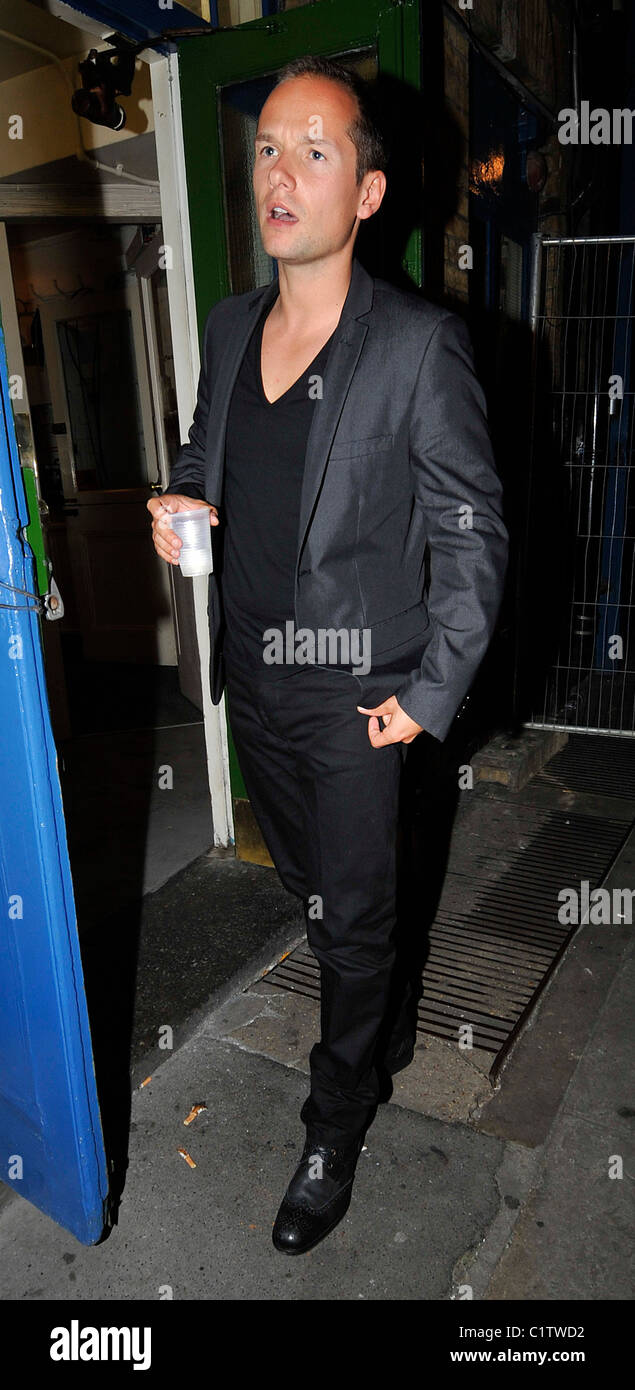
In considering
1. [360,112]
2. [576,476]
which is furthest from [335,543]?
[576,476]

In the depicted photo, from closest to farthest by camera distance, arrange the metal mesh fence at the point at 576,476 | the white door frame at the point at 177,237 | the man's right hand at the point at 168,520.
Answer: the man's right hand at the point at 168,520
the white door frame at the point at 177,237
the metal mesh fence at the point at 576,476

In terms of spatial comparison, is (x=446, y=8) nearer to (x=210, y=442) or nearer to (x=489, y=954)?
A: (x=210, y=442)

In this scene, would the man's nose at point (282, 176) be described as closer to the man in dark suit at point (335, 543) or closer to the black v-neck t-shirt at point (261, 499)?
the man in dark suit at point (335, 543)

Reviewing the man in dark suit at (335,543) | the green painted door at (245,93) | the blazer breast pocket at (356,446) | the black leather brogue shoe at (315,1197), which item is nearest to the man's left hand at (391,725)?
the man in dark suit at (335,543)

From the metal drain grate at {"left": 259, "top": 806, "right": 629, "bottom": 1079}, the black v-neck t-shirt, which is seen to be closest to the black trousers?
the black v-neck t-shirt

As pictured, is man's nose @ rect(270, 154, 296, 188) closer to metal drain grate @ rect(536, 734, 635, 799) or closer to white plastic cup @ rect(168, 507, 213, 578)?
white plastic cup @ rect(168, 507, 213, 578)

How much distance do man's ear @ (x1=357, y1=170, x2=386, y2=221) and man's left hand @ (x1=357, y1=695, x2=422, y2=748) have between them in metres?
1.00

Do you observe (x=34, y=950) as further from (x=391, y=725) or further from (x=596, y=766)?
(x=596, y=766)

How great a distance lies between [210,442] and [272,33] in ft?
5.87

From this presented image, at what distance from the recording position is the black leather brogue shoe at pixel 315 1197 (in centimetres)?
198

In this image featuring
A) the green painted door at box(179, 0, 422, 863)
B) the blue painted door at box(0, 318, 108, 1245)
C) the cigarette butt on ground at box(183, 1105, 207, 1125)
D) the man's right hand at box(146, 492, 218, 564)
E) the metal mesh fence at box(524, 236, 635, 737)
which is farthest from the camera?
the metal mesh fence at box(524, 236, 635, 737)

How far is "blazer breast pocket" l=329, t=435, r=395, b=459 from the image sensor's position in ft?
5.69

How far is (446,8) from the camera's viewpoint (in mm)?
3629

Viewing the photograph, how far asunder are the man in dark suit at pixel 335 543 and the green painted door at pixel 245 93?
115 cm
